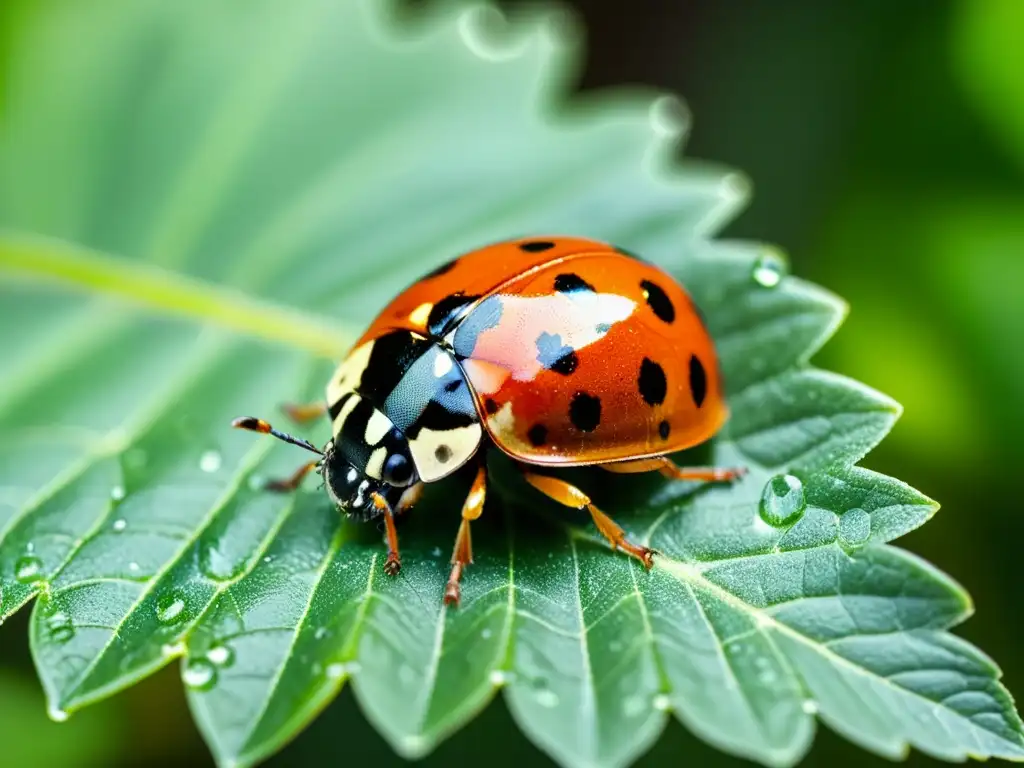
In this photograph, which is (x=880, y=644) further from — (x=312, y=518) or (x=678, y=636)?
(x=312, y=518)

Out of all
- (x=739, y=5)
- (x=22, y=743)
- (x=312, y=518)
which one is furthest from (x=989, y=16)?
(x=22, y=743)

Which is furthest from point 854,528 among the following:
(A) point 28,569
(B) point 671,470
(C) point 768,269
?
(A) point 28,569

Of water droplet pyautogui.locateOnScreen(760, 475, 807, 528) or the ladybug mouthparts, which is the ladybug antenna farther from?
water droplet pyautogui.locateOnScreen(760, 475, 807, 528)

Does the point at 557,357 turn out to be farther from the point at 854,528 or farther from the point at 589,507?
the point at 854,528

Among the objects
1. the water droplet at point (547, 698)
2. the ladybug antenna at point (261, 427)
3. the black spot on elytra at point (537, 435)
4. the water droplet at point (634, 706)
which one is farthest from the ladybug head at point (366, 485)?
the water droplet at point (634, 706)

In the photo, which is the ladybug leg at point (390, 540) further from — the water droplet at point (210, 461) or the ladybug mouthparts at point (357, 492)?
the water droplet at point (210, 461)

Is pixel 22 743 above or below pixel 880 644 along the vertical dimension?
below

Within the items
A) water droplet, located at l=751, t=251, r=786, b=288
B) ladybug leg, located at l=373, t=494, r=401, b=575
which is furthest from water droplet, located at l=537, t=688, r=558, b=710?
water droplet, located at l=751, t=251, r=786, b=288
